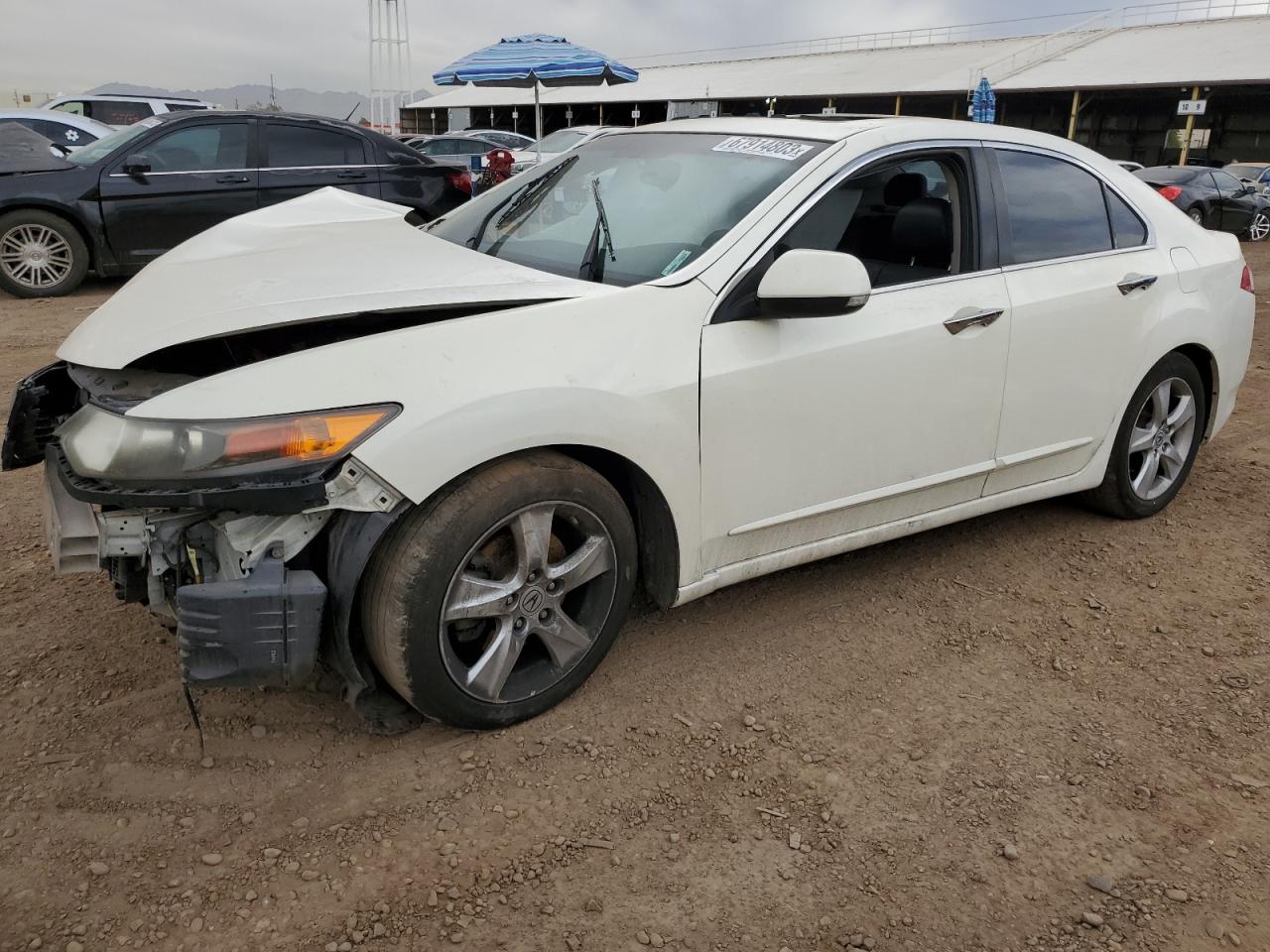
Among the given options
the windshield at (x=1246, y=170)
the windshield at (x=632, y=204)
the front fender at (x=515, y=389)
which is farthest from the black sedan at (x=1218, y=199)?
the front fender at (x=515, y=389)

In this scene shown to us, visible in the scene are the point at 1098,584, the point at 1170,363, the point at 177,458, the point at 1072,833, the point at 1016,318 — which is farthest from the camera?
the point at 1170,363

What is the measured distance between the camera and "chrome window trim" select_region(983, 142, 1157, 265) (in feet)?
11.7

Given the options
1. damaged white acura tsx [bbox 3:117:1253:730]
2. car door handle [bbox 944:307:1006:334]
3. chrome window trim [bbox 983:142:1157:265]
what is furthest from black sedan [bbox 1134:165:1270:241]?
car door handle [bbox 944:307:1006:334]

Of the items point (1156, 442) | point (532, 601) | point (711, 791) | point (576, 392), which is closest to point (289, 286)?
point (576, 392)

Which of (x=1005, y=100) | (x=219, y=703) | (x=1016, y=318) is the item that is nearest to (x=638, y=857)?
(x=219, y=703)

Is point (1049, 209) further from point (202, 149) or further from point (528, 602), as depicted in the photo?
point (202, 149)

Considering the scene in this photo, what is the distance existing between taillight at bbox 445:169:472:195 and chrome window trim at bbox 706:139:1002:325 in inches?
281

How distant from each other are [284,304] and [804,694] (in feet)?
5.96

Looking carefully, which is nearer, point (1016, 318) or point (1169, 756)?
point (1169, 756)

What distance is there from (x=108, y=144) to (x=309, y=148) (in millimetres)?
1675

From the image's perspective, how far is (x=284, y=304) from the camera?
2588 millimetres

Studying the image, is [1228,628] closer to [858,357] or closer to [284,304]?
[858,357]

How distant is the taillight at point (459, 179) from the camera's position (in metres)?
9.80

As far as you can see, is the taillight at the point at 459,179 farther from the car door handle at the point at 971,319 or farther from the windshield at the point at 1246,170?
the windshield at the point at 1246,170
